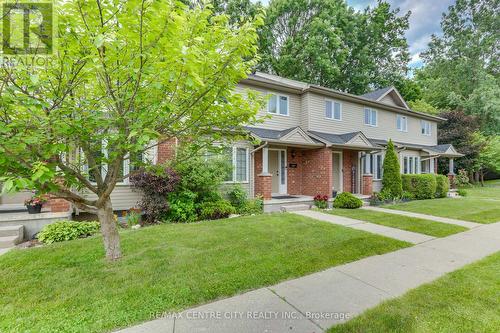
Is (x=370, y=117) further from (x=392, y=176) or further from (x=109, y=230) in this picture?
(x=109, y=230)

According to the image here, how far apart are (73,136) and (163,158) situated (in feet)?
19.9

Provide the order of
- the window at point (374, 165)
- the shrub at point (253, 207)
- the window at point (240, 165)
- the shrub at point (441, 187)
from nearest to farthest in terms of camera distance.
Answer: the shrub at point (253, 207) < the window at point (240, 165) < the window at point (374, 165) < the shrub at point (441, 187)

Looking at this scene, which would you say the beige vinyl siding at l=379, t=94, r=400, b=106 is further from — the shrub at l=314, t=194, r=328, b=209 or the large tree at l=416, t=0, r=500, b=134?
the large tree at l=416, t=0, r=500, b=134

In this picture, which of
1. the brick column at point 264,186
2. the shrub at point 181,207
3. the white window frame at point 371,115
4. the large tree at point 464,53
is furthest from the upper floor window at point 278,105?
the large tree at point 464,53

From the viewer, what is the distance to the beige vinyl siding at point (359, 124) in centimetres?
1298

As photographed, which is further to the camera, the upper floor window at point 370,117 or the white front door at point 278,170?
the upper floor window at point 370,117

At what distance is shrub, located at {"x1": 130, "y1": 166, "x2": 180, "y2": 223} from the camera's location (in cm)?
771

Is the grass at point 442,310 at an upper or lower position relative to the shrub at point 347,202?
lower

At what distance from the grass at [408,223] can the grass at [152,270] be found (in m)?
1.74

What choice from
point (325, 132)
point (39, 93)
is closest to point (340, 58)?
point (325, 132)

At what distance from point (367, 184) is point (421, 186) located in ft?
11.6

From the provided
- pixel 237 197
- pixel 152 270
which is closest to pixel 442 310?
pixel 152 270

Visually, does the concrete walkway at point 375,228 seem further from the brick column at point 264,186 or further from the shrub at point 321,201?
the brick column at point 264,186

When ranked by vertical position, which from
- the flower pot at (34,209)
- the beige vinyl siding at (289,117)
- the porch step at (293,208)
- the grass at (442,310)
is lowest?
the grass at (442,310)
